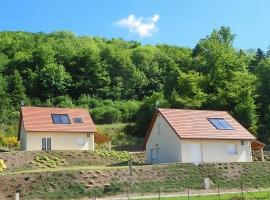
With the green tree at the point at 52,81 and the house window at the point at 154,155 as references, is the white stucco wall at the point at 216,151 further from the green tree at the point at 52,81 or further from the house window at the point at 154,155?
the green tree at the point at 52,81

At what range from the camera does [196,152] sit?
1730 inches

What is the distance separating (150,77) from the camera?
9850 centimetres

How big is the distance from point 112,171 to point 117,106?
4380cm

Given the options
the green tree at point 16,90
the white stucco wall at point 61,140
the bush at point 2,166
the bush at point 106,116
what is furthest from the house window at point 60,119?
the green tree at point 16,90

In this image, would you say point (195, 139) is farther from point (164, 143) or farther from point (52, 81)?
point (52, 81)

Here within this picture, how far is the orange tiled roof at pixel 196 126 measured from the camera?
44000 mm

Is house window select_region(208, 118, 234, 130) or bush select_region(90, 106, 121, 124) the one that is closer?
house window select_region(208, 118, 234, 130)

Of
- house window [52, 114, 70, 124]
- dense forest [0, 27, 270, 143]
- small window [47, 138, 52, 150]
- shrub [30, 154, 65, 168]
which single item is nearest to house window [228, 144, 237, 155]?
shrub [30, 154, 65, 168]

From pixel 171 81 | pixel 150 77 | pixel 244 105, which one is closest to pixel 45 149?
pixel 244 105

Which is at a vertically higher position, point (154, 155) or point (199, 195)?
point (154, 155)

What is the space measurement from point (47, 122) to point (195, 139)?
1538 cm

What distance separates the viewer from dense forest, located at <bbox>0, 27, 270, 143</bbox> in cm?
6725

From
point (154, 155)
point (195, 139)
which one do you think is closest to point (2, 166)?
point (154, 155)

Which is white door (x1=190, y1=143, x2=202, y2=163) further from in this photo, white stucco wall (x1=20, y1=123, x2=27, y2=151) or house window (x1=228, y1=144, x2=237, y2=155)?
white stucco wall (x1=20, y1=123, x2=27, y2=151)
